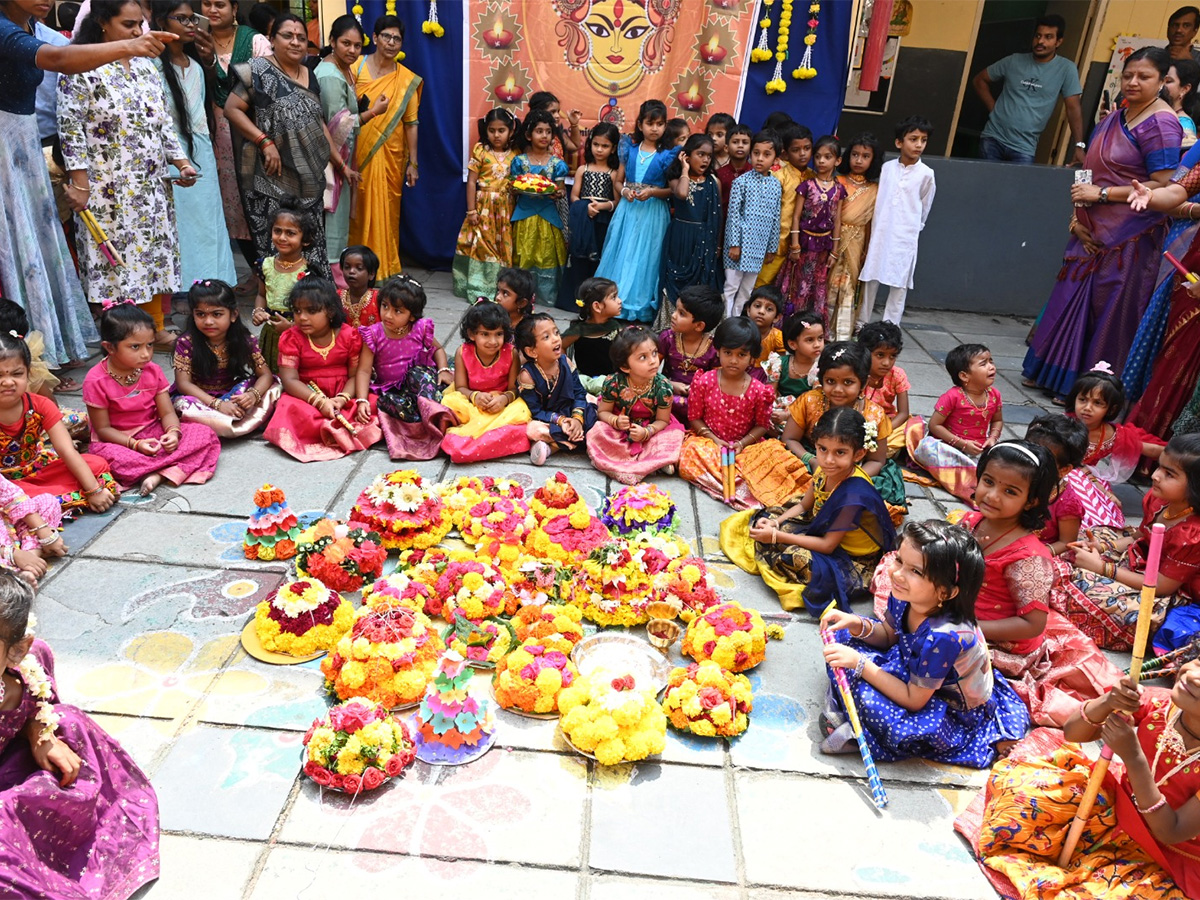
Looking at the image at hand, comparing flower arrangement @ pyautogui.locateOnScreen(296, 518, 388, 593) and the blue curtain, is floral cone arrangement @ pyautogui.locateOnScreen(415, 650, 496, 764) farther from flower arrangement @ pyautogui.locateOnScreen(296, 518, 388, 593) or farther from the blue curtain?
the blue curtain

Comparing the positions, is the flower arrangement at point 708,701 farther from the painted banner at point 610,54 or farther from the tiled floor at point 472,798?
the painted banner at point 610,54

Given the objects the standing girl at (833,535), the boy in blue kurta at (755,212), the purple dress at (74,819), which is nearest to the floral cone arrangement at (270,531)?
the purple dress at (74,819)

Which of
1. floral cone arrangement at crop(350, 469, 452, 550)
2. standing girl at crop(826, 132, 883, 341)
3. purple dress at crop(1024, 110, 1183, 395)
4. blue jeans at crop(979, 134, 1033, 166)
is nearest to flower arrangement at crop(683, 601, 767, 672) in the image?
floral cone arrangement at crop(350, 469, 452, 550)

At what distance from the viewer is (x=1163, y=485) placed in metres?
3.74

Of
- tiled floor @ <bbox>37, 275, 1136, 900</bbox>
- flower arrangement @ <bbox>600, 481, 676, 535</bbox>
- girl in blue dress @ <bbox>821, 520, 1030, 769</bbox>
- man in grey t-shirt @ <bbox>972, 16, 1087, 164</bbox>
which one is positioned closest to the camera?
tiled floor @ <bbox>37, 275, 1136, 900</bbox>

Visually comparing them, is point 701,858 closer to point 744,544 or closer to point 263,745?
point 263,745

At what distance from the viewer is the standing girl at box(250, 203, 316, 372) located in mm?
5457

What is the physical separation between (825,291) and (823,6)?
2445mm

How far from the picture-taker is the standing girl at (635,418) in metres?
4.96

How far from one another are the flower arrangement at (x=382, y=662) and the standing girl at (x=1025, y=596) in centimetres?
172

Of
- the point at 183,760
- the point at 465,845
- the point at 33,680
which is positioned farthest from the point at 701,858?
the point at 33,680

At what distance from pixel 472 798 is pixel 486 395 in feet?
8.95

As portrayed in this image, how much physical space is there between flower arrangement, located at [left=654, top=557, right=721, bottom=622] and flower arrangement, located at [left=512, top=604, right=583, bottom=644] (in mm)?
395

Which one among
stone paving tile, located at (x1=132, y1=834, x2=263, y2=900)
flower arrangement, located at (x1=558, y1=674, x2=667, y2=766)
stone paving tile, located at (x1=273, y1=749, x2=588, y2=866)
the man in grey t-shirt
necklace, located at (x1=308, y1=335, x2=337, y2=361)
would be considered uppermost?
the man in grey t-shirt
